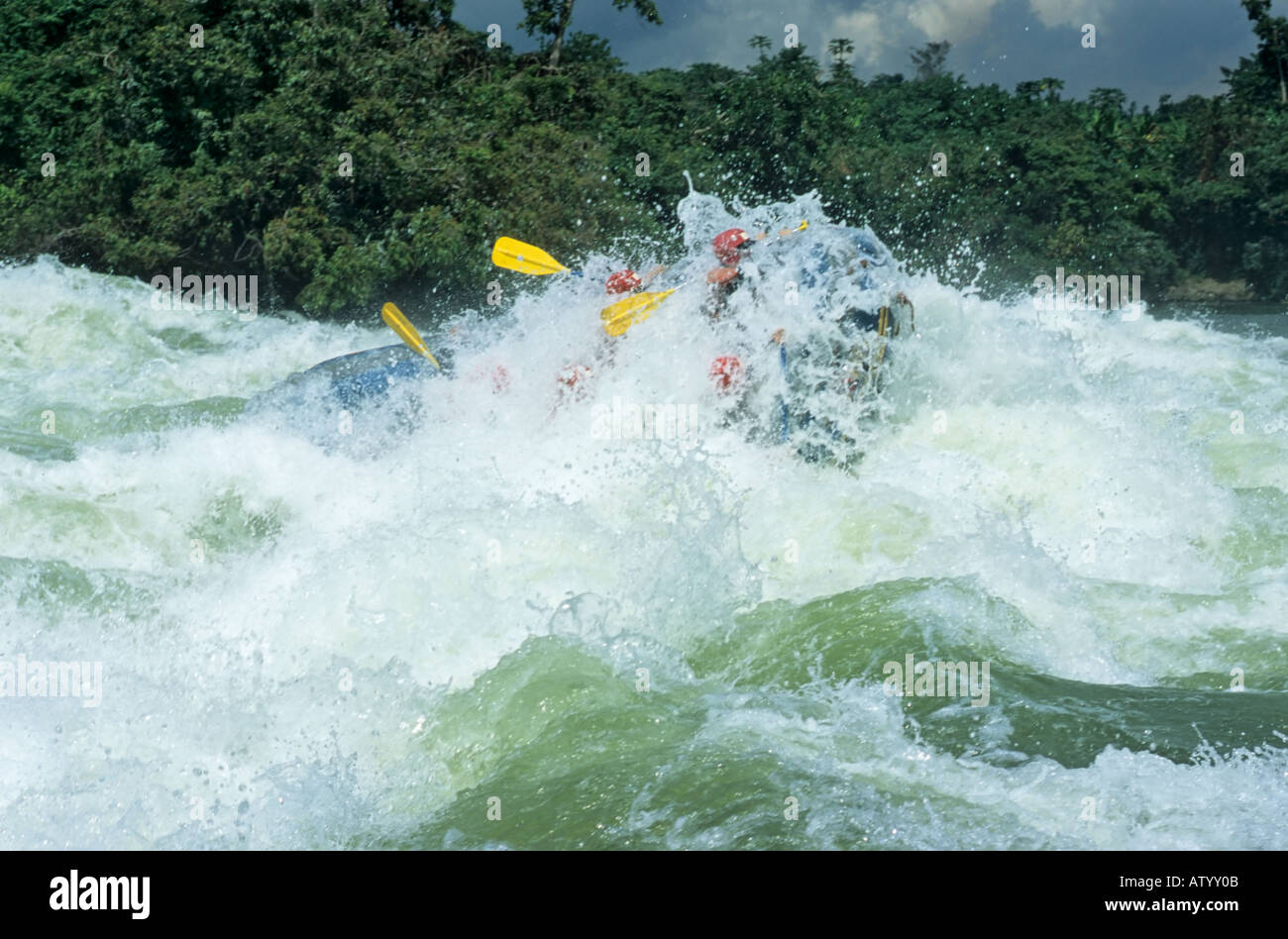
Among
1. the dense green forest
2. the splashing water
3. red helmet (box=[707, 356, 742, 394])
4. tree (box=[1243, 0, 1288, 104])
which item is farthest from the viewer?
tree (box=[1243, 0, 1288, 104])

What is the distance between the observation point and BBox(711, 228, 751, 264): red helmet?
747 centimetres

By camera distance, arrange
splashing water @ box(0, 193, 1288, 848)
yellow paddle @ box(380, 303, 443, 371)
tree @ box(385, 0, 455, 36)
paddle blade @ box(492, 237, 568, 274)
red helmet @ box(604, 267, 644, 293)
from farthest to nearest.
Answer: tree @ box(385, 0, 455, 36) → paddle blade @ box(492, 237, 568, 274) → red helmet @ box(604, 267, 644, 293) → yellow paddle @ box(380, 303, 443, 371) → splashing water @ box(0, 193, 1288, 848)

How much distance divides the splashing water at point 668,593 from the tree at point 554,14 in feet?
46.0

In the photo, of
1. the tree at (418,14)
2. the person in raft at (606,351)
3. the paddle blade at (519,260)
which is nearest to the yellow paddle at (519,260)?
the paddle blade at (519,260)

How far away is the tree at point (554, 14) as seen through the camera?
2164 cm

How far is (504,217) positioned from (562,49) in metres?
7.95

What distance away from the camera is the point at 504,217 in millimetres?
16438

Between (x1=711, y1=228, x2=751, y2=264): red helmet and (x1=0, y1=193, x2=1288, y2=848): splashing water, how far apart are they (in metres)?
A: 0.11

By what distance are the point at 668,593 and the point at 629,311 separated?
2.53 meters

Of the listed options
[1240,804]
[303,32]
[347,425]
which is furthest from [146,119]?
[1240,804]

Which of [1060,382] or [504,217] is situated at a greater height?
[504,217]

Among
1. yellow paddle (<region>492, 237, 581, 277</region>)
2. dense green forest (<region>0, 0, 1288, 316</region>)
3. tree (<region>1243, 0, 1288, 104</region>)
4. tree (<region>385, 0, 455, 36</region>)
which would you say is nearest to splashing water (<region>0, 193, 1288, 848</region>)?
yellow paddle (<region>492, 237, 581, 277</region>)

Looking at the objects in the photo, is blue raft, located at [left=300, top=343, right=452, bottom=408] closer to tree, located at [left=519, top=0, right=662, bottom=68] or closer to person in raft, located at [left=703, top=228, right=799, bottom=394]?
person in raft, located at [left=703, top=228, right=799, bottom=394]
